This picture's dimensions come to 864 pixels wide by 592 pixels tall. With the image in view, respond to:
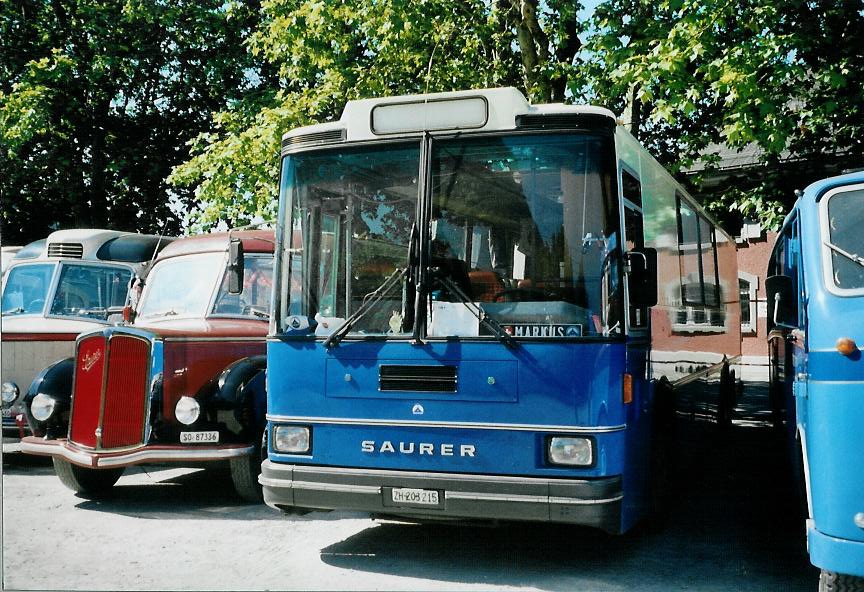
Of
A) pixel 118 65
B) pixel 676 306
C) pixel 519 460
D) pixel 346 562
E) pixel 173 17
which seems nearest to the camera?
pixel 519 460

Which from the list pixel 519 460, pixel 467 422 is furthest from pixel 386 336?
pixel 519 460

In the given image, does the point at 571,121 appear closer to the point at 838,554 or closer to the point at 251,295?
the point at 838,554

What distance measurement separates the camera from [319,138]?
652 centimetres

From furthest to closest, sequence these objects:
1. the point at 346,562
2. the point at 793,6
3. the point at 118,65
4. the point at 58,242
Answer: the point at 118,65 < the point at 793,6 < the point at 58,242 < the point at 346,562

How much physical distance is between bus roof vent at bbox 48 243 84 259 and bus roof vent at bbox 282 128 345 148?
Result: 5.96 m

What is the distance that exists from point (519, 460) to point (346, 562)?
1.52 m

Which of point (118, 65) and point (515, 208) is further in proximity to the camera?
point (118, 65)

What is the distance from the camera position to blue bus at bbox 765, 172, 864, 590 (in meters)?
4.66

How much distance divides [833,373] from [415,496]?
257 centimetres

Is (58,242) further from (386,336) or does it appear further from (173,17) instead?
(386,336)

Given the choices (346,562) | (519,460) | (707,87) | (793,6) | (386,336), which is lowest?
(346,562)

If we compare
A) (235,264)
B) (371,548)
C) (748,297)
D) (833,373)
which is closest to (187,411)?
(235,264)

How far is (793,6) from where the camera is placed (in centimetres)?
1295

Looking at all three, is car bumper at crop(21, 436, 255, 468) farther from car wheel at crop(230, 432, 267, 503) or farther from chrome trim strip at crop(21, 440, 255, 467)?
car wheel at crop(230, 432, 267, 503)
